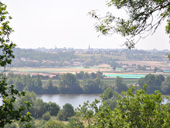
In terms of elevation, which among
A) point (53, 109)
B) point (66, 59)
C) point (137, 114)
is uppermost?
point (137, 114)

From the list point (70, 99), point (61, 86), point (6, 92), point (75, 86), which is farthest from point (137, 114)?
point (75, 86)

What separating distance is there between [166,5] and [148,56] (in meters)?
149

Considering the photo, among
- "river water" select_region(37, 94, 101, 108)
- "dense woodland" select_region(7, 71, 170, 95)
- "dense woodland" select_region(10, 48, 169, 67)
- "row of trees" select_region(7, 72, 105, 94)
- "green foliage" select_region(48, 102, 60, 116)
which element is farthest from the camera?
"dense woodland" select_region(10, 48, 169, 67)

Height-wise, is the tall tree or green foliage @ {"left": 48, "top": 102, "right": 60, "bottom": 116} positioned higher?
the tall tree

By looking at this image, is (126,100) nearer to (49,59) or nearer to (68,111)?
(68,111)

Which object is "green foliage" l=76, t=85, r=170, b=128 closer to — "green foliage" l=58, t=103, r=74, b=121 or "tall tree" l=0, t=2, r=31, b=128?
"tall tree" l=0, t=2, r=31, b=128

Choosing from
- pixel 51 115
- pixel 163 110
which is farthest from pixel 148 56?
pixel 163 110

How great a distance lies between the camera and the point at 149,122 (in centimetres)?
599

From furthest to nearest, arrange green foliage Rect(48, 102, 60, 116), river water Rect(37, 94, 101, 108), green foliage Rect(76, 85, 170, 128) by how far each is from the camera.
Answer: river water Rect(37, 94, 101, 108)
green foliage Rect(48, 102, 60, 116)
green foliage Rect(76, 85, 170, 128)

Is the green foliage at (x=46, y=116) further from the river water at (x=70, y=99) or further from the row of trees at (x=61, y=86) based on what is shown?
the row of trees at (x=61, y=86)

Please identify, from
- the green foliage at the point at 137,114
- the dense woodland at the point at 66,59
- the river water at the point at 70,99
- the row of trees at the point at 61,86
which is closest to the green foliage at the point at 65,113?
the river water at the point at 70,99

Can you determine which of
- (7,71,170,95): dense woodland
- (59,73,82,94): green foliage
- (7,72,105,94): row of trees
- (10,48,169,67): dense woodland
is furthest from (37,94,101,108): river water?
(10,48,169,67): dense woodland

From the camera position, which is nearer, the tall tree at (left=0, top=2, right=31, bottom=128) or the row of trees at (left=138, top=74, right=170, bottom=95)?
the tall tree at (left=0, top=2, right=31, bottom=128)

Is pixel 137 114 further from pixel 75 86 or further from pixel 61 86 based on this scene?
pixel 75 86
